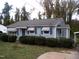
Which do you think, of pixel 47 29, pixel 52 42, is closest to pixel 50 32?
pixel 47 29

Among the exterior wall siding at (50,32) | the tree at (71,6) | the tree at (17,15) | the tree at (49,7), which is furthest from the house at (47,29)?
the tree at (17,15)

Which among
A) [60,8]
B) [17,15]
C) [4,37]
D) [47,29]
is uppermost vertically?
[60,8]

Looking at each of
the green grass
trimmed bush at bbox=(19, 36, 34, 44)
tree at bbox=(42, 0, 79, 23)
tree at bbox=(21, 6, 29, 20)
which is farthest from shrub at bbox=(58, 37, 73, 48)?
tree at bbox=(21, 6, 29, 20)

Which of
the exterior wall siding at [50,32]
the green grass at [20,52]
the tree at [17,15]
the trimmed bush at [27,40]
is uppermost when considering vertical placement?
the tree at [17,15]

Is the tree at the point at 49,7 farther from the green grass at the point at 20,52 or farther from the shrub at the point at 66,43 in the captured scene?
the green grass at the point at 20,52

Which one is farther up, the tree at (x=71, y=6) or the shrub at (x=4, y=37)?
the tree at (x=71, y=6)

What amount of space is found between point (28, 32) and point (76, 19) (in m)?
17.3

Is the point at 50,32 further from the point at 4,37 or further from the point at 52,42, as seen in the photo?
the point at 4,37

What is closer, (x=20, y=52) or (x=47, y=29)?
(x=20, y=52)

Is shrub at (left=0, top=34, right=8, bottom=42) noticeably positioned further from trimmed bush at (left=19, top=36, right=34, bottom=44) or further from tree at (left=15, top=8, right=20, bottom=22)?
tree at (left=15, top=8, right=20, bottom=22)

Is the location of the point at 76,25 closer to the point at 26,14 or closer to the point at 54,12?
the point at 54,12

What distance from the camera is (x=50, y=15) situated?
149 feet

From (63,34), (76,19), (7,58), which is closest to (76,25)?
(76,19)

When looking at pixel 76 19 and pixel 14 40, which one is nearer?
pixel 14 40
